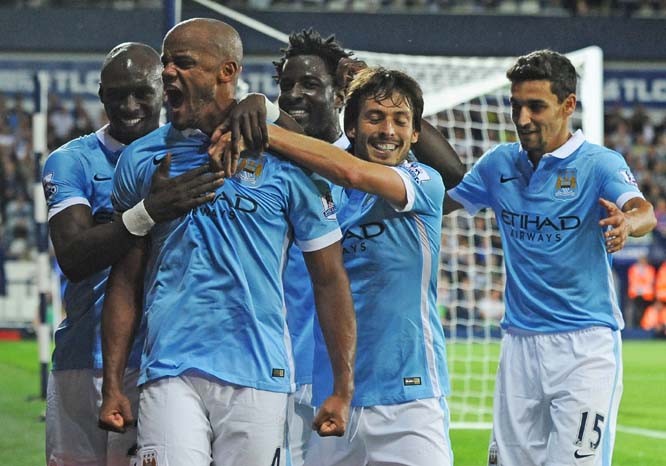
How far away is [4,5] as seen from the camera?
84.1ft

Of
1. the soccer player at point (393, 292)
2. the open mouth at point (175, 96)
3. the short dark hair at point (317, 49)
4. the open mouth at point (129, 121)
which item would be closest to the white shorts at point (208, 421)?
the soccer player at point (393, 292)

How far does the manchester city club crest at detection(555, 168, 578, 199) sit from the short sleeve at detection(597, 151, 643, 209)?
0.38ft

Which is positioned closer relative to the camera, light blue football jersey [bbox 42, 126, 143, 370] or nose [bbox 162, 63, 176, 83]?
nose [bbox 162, 63, 176, 83]

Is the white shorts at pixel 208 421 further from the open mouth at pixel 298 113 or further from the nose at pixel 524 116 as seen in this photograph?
the nose at pixel 524 116

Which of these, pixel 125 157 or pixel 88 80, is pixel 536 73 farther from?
pixel 88 80

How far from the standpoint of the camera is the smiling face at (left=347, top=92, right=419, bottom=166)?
412 cm

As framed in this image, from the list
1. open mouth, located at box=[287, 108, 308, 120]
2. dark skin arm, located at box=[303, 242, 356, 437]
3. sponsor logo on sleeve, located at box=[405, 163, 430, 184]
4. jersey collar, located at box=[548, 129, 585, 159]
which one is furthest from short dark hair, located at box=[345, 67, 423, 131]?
jersey collar, located at box=[548, 129, 585, 159]

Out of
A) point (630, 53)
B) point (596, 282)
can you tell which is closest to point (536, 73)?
point (596, 282)

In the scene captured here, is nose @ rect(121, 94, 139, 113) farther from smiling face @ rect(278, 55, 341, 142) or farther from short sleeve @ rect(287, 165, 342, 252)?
short sleeve @ rect(287, 165, 342, 252)

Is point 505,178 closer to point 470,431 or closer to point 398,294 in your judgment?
point 398,294

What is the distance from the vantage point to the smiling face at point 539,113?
5266 millimetres

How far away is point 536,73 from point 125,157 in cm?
221

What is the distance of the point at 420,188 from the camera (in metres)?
4.09

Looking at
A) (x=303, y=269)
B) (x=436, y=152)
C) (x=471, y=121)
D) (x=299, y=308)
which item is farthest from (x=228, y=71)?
(x=471, y=121)
